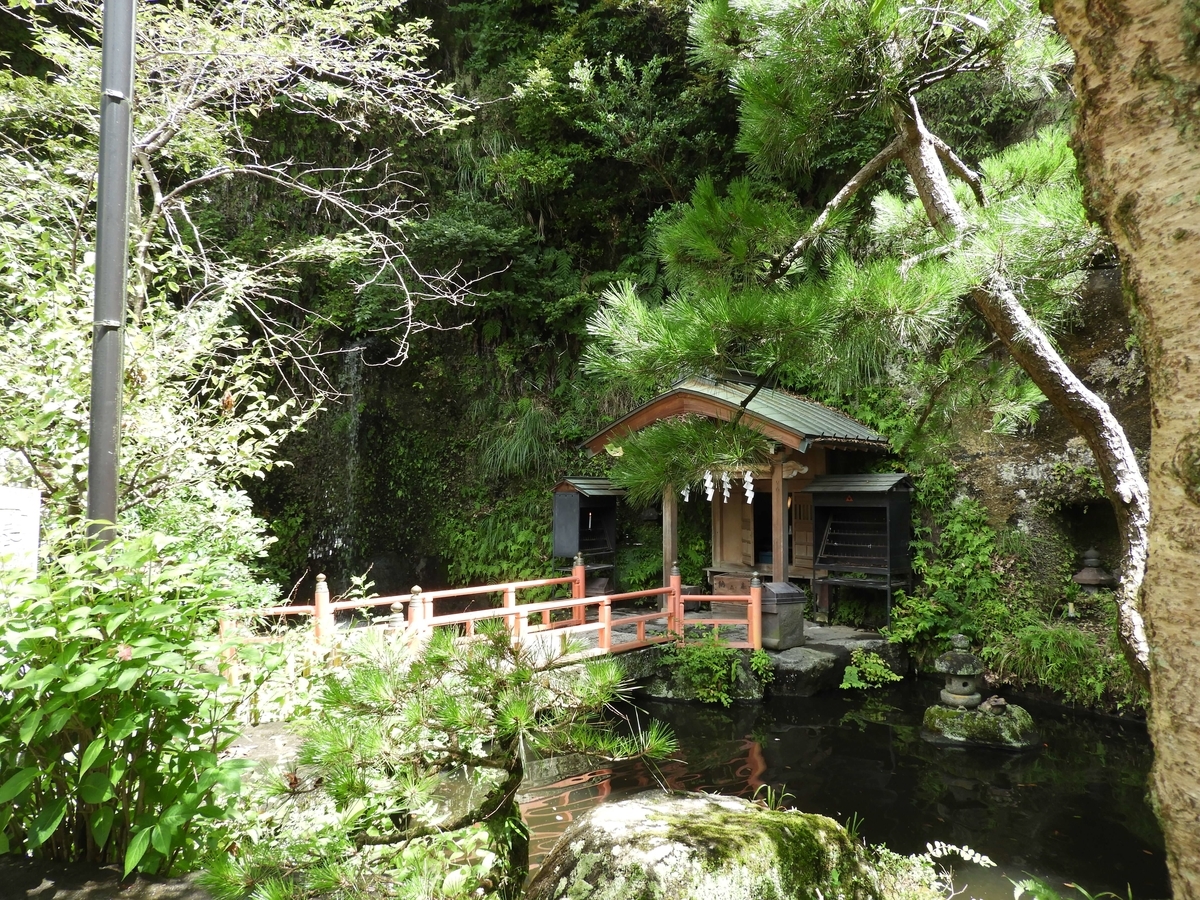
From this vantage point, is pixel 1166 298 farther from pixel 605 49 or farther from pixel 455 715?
pixel 605 49

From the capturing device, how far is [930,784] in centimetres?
554

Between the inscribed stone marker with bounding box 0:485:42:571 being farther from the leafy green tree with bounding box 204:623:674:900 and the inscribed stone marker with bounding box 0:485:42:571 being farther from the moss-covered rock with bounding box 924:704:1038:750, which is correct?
the moss-covered rock with bounding box 924:704:1038:750

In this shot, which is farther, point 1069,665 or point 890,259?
point 1069,665

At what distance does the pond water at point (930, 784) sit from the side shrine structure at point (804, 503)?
75.4 inches

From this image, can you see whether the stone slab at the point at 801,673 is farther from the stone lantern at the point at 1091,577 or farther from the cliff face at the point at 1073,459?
the cliff face at the point at 1073,459

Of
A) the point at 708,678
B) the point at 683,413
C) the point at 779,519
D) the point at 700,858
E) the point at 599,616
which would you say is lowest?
the point at 708,678

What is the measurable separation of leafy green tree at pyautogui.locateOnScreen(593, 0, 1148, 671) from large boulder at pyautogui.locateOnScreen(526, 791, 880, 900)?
1361 mm

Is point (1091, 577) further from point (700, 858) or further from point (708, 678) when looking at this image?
point (700, 858)

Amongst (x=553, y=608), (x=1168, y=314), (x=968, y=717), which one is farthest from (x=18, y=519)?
(x=968, y=717)

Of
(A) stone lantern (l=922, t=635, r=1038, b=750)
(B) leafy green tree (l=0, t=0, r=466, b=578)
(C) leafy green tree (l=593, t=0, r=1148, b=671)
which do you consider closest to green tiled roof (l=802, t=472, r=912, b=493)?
(A) stone lantern (l=922, t=635, r=1038, b=750)

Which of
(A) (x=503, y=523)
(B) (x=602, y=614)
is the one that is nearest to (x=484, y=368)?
(A) (x=503, y=523)

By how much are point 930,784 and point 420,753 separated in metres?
4.79

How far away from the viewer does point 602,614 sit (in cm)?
732

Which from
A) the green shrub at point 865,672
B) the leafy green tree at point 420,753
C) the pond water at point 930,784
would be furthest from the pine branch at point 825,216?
the green shrub at point 865,672
